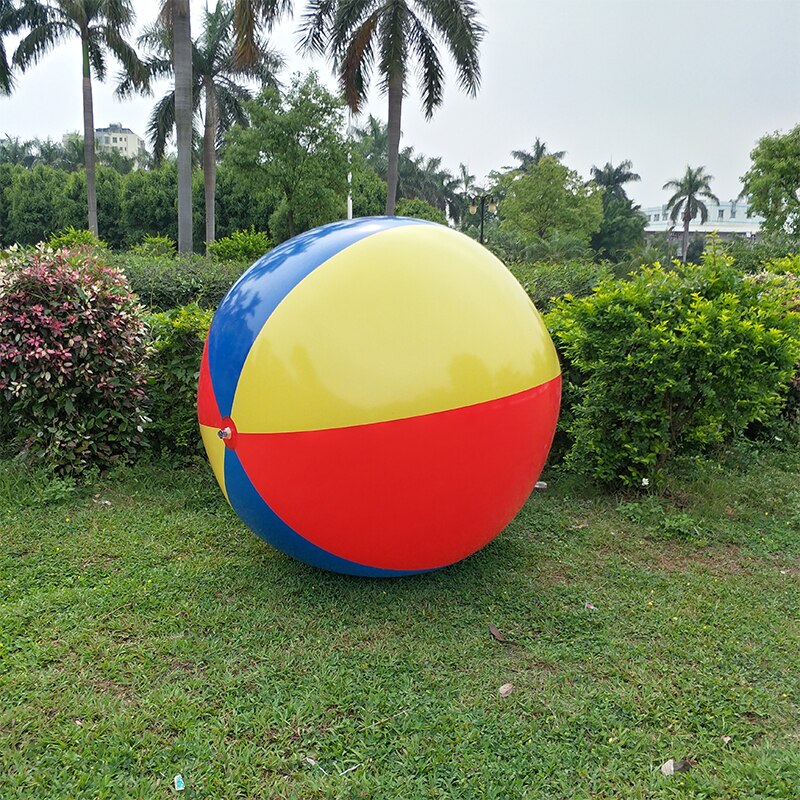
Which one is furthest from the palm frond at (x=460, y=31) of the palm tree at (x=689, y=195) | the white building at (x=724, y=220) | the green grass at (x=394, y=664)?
the white building at (x=724, y=220)

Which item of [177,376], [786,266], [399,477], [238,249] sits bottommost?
[399,477]

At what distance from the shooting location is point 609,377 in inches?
194

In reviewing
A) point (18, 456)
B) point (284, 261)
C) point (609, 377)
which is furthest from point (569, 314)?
point (18, 456)

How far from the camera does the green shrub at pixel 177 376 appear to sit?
5.38m

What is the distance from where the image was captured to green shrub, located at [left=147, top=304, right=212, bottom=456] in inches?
212

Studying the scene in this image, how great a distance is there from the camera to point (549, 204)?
37.5 meters

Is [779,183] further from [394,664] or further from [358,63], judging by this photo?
[394,664]

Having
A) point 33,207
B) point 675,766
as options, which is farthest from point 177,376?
point 33,207

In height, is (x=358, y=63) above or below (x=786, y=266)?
above

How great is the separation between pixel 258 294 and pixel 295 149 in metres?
22.1

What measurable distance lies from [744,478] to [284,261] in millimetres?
4499

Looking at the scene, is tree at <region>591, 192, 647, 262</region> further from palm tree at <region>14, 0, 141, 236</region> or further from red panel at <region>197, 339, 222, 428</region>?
red panel at <region>197, 339, 222, 428</region>

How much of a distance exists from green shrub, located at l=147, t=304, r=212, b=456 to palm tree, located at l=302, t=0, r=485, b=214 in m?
14.5

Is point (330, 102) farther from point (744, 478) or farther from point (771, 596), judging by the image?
point (771, 596)
